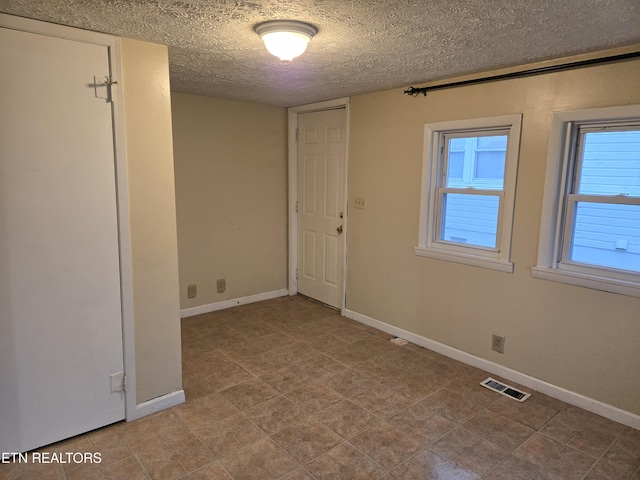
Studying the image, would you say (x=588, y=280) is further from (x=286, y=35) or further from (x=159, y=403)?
(x=159, y=403)

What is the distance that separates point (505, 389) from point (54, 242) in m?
2.90

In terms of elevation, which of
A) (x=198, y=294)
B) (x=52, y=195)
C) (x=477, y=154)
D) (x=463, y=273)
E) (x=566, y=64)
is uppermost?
(x=566, y=64)

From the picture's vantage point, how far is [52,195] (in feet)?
6.71

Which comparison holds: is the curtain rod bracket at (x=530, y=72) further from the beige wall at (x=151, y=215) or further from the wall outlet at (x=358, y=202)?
the beige wall at (x=151, y=215)

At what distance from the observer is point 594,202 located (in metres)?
2.50

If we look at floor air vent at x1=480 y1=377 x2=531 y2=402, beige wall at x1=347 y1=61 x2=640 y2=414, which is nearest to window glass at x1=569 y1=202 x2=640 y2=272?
beige wall at x1=347 y1=61 x2=640 y2=414

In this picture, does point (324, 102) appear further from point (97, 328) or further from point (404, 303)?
point (97, 328)

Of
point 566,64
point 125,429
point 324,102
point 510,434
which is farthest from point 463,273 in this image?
point 125,429

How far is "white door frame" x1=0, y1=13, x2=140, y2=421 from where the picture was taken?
197 cm

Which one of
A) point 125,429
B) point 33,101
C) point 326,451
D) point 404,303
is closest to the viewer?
point 33,101

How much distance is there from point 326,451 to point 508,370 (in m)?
1.54

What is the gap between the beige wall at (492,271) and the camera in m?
2.44

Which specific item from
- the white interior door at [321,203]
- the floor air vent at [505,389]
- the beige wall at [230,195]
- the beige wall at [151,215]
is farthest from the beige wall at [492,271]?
the beige wall at [151,215]

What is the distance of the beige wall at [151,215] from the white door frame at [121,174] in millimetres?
32
